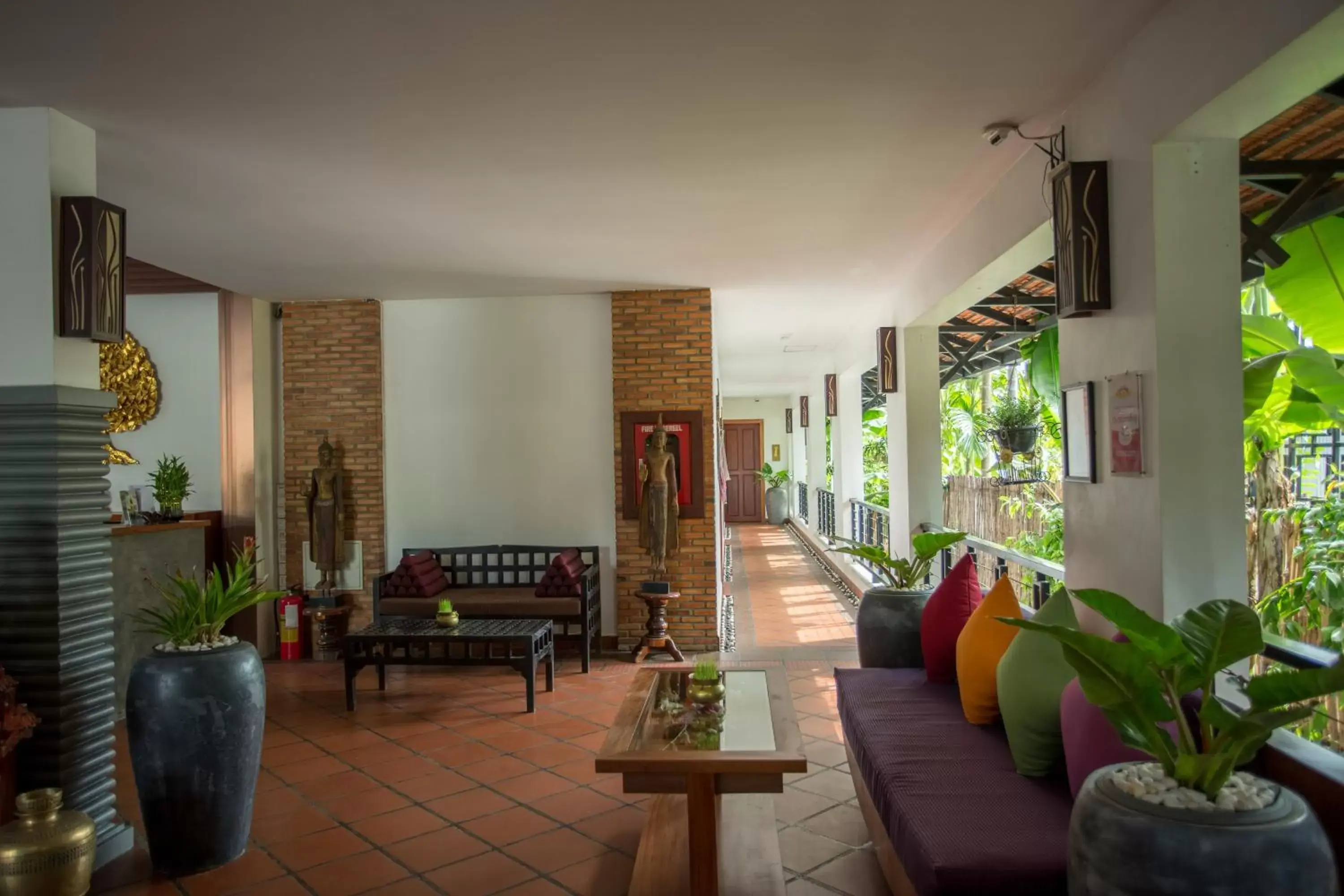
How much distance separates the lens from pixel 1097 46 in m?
2.92

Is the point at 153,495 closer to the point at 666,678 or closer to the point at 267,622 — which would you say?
the point at 267,622

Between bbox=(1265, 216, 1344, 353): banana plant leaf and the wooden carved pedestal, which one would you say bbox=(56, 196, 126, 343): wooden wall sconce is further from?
bbox=(1265, 216, 1344, 353): banana plant leaf

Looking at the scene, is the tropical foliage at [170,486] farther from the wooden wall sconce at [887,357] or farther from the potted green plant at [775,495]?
the potted green plant at [775,495]

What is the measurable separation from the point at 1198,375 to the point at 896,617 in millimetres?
1965

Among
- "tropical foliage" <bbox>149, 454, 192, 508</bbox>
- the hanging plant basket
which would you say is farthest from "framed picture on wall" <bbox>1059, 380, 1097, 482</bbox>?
"tropical foliage" <bbox>149, 454, 192, 508</bbox>

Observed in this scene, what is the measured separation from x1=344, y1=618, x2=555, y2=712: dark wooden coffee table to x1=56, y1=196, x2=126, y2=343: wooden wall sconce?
2.64 meters

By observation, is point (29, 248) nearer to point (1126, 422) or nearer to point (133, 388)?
point (1126, 422)

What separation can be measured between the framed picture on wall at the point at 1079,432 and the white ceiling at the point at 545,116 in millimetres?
1135

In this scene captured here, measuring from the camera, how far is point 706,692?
12.0 feet

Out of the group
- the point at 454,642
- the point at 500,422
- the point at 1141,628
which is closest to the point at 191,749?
the point at 454,642

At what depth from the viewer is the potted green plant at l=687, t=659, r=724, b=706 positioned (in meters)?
3.64

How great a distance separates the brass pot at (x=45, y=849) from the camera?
2801 millimetres

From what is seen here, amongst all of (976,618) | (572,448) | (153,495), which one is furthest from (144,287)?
(976,618)

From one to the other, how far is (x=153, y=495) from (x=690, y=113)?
216 inches
